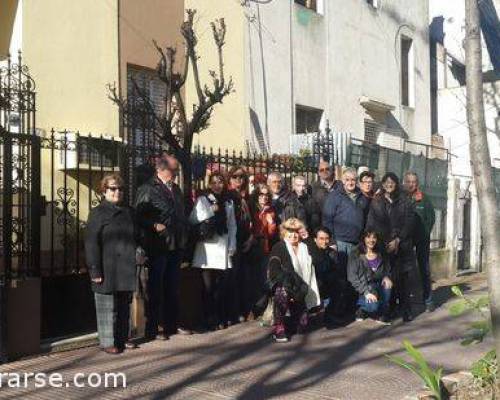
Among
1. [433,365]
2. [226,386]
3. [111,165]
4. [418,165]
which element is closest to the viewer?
[226,386]

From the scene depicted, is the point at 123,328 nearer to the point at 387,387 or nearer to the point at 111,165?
the point at 111,165

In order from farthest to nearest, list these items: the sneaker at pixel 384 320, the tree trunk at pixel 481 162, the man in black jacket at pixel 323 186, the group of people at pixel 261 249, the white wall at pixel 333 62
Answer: the white wall at pixel 333 62 → the man in black jacket at pixel 323 186 → the sneaker at pixel 384 320 → the group of people at pixel 261 249 → the tree trunk at pixel 481 162

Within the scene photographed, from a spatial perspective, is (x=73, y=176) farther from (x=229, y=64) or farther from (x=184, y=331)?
(x=229, y=64)

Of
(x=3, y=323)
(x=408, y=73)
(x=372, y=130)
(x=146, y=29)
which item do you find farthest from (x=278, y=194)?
(x=408, y=73)

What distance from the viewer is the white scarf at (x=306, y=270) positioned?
7.96m

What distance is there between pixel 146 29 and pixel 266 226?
4.73 metres

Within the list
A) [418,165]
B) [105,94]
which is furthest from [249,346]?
[418,165]

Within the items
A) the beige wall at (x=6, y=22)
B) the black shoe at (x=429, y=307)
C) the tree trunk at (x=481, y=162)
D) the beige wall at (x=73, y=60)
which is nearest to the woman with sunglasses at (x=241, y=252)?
the black shoe at (x=429, y=307)

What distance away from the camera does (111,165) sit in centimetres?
831

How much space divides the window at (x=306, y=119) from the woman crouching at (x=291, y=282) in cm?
664

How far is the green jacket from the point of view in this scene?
31.4ft

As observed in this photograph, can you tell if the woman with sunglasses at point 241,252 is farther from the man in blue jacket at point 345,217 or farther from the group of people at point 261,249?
the man in blue jacket at point 345,217

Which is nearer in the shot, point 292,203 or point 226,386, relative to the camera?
point 226,386

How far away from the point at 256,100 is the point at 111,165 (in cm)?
528
